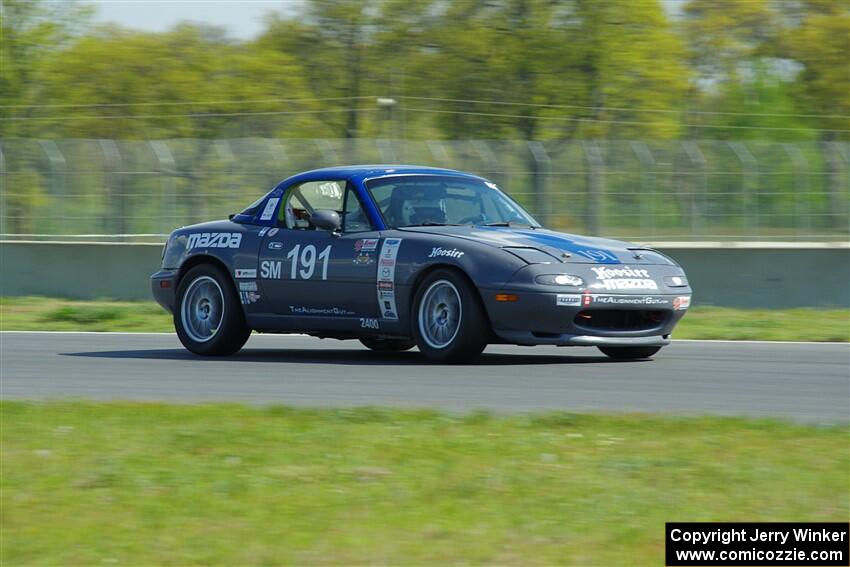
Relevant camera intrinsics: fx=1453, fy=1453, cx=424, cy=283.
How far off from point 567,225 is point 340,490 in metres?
14.1

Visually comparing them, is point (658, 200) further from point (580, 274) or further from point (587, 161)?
point (580, 274)

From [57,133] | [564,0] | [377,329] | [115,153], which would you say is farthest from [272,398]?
[564,0]

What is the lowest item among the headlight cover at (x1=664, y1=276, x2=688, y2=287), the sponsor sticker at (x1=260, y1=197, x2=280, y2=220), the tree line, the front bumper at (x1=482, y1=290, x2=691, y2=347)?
the front bumper at (x1=482, y1=290, x2=691, y2=347)

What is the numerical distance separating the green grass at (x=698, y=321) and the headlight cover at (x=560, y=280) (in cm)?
433

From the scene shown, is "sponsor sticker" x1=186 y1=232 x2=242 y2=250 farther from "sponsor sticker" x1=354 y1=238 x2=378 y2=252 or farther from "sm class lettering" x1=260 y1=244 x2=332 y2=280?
"sponsor sticker" x1=354 y1=238 x2=378 y2=252

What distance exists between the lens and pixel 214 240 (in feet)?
39.7

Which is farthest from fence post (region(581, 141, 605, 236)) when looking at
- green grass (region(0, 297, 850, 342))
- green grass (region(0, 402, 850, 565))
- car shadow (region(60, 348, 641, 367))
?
green grass (region(0, 402, 850, 565))

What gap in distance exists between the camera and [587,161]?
19.5m

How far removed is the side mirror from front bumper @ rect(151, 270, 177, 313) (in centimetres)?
177

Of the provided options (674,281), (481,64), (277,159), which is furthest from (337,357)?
(481,64)

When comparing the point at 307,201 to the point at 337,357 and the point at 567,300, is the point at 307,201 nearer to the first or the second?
the point at 337,357

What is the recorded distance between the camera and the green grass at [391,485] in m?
4.94

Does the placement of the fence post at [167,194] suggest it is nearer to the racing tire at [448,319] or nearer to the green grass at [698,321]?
the green grass at [698,321]

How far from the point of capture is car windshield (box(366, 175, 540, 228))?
1130 centimetres
